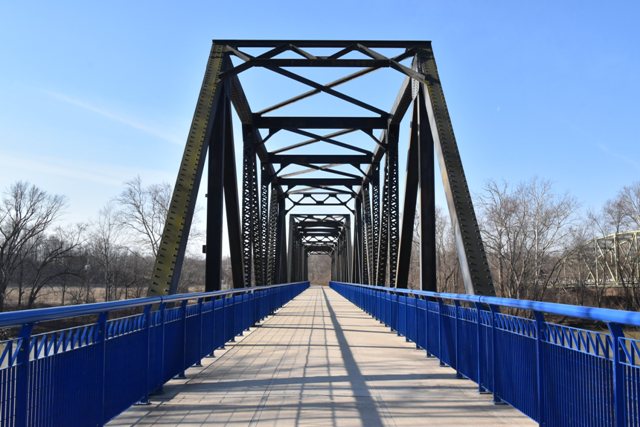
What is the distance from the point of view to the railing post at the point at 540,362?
4.49 meters

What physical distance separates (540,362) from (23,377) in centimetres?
367

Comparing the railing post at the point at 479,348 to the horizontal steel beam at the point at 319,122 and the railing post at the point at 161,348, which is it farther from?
the horizontal steel beam at the point at 319,122

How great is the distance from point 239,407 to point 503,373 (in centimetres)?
256

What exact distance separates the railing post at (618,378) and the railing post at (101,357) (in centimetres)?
350

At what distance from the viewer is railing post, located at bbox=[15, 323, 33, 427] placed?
3148 millimetres

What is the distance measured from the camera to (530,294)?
3741cm

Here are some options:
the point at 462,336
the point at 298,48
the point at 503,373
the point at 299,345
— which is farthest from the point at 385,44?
the point at 503,373

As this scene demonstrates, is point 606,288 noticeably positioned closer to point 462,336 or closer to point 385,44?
point 385,44

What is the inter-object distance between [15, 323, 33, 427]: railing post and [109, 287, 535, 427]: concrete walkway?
72.8 inches

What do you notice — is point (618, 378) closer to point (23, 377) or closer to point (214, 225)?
point (23, 377)

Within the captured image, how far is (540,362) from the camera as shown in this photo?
4.56 meters

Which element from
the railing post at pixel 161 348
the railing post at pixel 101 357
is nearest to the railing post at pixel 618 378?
the railing post at pixel 101 357

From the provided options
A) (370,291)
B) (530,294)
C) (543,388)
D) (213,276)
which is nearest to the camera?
(543,388)

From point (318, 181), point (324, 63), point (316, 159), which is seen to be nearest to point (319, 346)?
point (324, 63)
